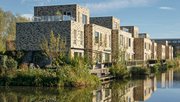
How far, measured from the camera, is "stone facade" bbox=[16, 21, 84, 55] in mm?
40344

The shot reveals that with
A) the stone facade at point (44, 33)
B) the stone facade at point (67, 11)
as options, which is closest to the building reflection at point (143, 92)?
the stone facade at point (44, 33)

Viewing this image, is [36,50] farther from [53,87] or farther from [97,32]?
[53,87]

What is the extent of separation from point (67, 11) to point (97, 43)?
551 centimetres

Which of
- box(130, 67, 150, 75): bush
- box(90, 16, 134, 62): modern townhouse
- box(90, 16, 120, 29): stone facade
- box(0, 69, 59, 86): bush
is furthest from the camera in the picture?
box(90, 16, 120, 29): stone facade

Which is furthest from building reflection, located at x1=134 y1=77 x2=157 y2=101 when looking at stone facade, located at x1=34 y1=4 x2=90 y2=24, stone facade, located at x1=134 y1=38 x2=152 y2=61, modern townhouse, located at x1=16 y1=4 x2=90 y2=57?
stone facade, located at x1=134 y1=38 x2=152 y2=61

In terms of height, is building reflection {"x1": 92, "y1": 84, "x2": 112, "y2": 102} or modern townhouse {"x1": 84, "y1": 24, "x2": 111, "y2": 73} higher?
modern townhouse {"x1": 84, "y1": 24, "x2": 111, "y2": 73}

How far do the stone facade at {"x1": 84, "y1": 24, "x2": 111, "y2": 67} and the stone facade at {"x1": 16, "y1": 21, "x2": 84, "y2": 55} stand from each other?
1.24 meters

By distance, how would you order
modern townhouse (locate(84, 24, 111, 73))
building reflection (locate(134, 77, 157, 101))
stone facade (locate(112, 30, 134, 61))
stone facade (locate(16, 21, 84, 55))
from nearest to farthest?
building reflection (locate(134, 77, 157, 101)) → stone facade (locate(16, 21, 84, 55)) → modern townhouse (locate(84, 24, 111, 73)) → stone facade (locate(112, 30, 134, 61))

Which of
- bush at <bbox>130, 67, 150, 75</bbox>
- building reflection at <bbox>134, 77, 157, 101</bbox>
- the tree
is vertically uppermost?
the tree

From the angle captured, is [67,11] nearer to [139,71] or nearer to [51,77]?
[139,71]

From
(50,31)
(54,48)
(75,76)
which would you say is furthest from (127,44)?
(75,76)

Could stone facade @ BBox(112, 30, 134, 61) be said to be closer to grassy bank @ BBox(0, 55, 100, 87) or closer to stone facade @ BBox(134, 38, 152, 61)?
stone facade @ BBox(134, 38, 152, 61)

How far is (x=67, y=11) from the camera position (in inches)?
1868

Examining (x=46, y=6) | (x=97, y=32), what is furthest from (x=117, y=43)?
(x=46, y=6)
